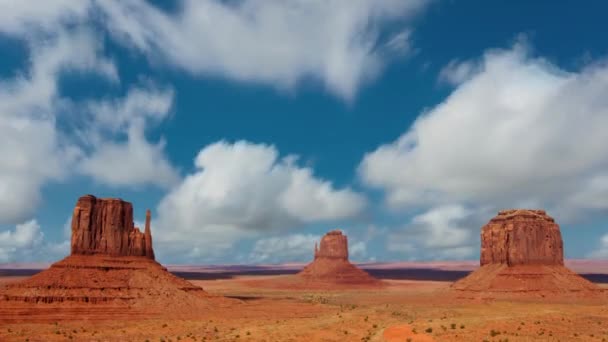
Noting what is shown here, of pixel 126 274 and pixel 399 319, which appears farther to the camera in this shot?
pixel 126 274

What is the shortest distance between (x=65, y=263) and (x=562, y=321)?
216ft

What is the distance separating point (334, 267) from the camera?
17350 centimetres

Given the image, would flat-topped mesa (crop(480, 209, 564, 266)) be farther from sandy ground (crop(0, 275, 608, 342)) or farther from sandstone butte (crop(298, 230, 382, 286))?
sandstone butte (crop(298, 230, 382, 286))

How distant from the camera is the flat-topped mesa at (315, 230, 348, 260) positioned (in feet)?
579

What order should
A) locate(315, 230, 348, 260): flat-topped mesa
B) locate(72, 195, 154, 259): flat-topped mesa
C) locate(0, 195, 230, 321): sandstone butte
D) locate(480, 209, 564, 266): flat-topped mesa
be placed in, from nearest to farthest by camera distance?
locate(0, 195, 230, 321): sandstone butte < locate(72, 195, 154, 259): flat-topped mesa < locate(480, 209, 564, 266): flat-topped mesa < locate(315, 230, 348, 260): flat-topped mesa

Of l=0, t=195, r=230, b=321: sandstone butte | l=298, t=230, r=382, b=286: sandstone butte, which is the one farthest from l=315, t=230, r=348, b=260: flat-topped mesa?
l=0, t=195, r=230, b=321: sandstone butte

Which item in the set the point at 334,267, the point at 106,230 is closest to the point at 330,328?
the point at 106,230

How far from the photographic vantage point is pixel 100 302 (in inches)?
2795

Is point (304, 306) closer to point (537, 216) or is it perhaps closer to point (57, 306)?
point (57, 306)

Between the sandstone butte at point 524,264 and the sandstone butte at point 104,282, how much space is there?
182 feet

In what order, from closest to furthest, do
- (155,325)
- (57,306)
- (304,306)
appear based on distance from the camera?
(155,325) → (57,306) → (304,306)

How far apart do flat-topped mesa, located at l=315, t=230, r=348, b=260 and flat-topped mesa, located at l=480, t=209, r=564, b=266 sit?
6950cm

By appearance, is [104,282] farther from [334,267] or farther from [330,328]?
[334,267]

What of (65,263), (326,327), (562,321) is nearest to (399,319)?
(326,327)
